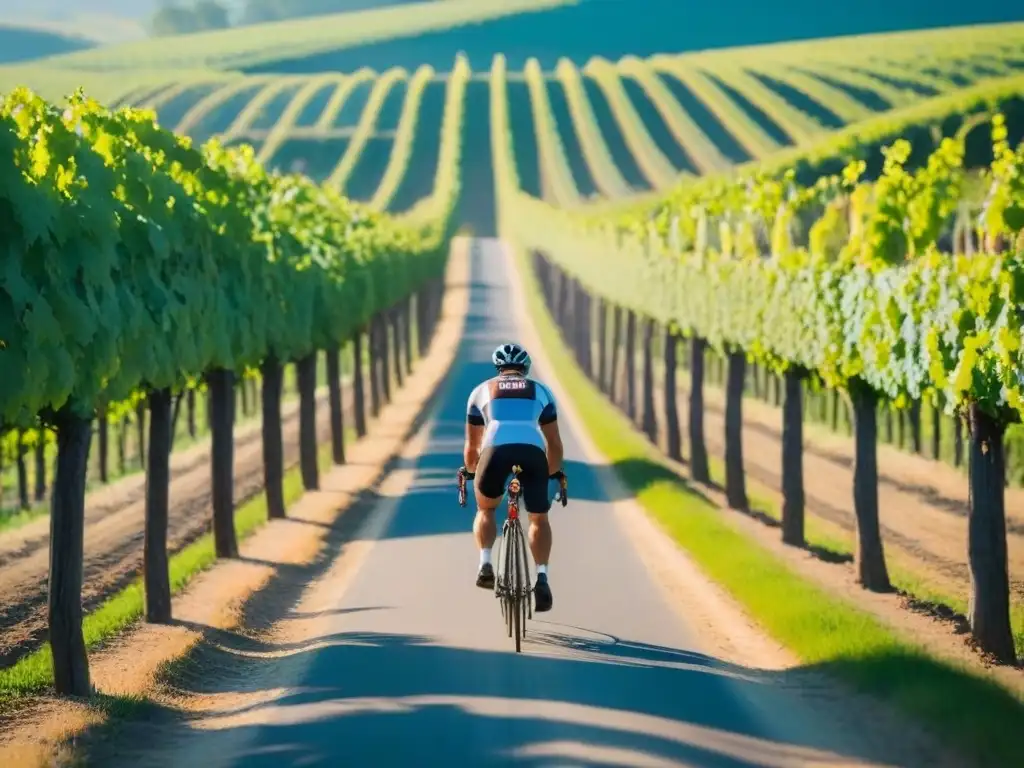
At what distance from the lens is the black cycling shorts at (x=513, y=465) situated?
50.6 ft

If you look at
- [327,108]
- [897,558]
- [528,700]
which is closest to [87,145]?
[528,700]

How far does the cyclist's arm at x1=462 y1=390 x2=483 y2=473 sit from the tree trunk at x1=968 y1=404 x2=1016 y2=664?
5832 mm

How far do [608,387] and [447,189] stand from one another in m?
87.5

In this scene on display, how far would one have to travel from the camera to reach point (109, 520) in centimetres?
3569

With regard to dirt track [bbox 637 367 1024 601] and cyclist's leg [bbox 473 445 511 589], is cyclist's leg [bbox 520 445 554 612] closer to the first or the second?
cyclist's leg [bbox 473 445 511 589]

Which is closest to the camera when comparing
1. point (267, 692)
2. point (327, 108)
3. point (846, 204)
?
point (267, 692)

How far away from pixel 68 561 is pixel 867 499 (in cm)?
1225

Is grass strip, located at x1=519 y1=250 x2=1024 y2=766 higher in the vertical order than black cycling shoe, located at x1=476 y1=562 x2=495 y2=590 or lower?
lower

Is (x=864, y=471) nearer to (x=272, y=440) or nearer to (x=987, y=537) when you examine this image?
(x=987, y=537)

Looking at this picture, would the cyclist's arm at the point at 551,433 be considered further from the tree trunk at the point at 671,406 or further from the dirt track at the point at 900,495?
the tree trunk at the point at 671,406

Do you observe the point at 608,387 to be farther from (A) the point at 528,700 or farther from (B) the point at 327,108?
(B) the point at 327,108

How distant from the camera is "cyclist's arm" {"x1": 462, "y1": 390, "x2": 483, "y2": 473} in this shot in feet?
52.9

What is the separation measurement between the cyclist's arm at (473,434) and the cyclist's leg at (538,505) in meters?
0.84

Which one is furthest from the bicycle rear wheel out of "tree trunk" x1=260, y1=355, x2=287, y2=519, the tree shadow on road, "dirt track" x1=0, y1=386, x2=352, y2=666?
"tree trunk" x1=260, y1=355, x2=287, y2=519
